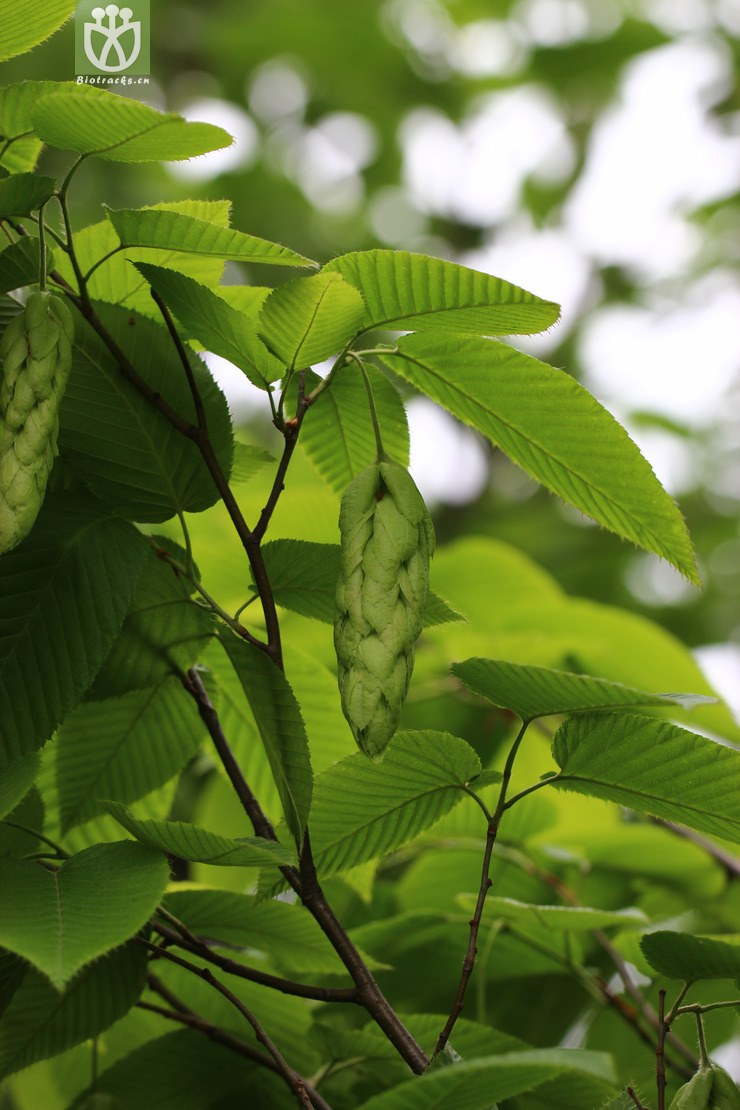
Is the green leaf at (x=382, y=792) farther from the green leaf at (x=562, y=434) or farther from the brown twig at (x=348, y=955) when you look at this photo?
the green leaf at (x=562, y=434)

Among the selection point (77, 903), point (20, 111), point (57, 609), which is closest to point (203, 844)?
point (77, 903)

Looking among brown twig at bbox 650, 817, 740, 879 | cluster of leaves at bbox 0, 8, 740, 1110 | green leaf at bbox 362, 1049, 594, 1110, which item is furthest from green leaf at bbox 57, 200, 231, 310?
brown twig at bbox 650, 817, 740, 879

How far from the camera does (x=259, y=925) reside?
0.76 m

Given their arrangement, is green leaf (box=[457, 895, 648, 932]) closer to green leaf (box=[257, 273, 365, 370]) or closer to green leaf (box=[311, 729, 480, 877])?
green leaf (box=[311, 729, 480, 877])

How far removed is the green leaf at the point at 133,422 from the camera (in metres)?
0.65

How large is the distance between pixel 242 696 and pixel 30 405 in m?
0.34

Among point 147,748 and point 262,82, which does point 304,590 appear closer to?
point 147,748

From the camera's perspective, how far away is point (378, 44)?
11.1 feet

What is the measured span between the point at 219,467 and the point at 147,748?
232mm

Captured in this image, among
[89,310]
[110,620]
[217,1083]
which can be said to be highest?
[89,310]

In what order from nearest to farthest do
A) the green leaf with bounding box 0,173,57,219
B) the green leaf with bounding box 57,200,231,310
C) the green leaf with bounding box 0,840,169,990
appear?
the green leaf with bounding box 0,840,169,990, the green leaf with bounding box 0,173,57,219, the green leaf with bounding box 57,200,231,310

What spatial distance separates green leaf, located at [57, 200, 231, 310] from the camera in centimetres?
66

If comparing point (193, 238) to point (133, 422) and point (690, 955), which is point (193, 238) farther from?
point (690, 955)

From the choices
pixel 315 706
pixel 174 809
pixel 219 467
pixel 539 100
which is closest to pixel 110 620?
pixel 219 467
